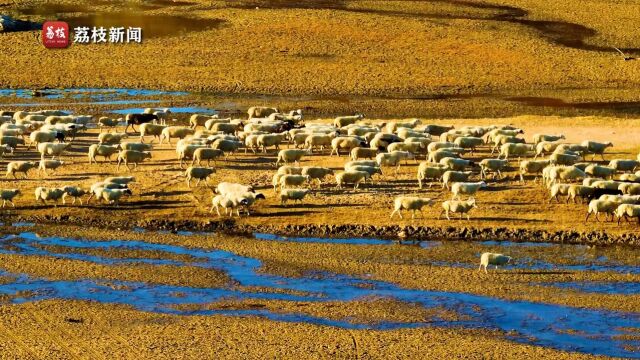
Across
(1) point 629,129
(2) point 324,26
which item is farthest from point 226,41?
(1) point 629,129

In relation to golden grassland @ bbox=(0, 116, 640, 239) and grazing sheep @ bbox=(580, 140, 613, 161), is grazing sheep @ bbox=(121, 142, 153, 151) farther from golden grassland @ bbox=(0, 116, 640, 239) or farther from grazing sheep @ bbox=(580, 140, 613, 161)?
grazing sheep @ bbox=(580, 140, 613, 161)

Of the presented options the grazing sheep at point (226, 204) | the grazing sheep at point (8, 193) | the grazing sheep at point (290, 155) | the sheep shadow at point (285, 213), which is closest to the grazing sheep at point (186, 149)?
the grazing sheep at point (290, 155)

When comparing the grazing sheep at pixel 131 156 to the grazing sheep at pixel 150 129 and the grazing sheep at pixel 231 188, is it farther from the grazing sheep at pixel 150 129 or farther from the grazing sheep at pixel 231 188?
the grazing sheep at pixel 231 188

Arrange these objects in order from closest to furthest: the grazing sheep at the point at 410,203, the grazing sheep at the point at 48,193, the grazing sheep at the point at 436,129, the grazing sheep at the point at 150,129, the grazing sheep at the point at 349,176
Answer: the grazing sheep at the point at 410,203 < the grazing sheep at the point at 48,193 < the grazing sheep at the point at 349,176 < the grazing sheep at the point at 150,129 < the grazing sheep at the point at 436,129

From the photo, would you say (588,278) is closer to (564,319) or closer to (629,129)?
(564,319)

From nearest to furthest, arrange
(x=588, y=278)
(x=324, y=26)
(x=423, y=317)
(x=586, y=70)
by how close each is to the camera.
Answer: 1. (x=423, y=317)
2. (x=588, y=278)
3. (x=586, y=70)
4. (x=324, y=26)

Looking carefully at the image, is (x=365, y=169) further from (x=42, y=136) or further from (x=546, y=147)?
(x=42, y=136)

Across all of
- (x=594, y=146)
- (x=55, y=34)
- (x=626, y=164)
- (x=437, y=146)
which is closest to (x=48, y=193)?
(x=437, y=146)
